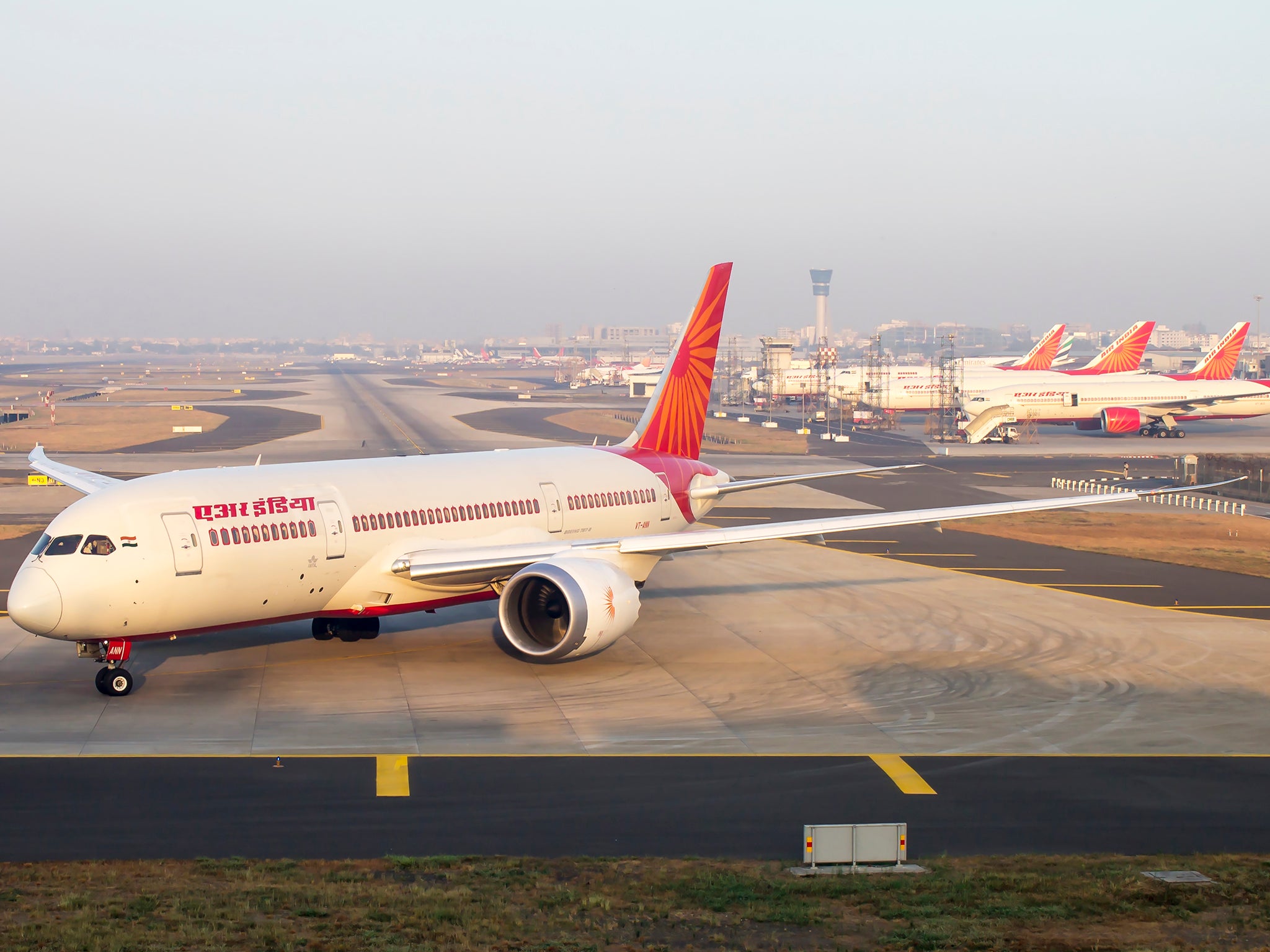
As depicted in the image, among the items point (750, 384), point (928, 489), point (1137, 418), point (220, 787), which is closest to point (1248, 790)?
point (220, 787)

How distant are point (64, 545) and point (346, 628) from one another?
8.11 metres

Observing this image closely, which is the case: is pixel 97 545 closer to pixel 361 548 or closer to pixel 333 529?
pixel 333 529

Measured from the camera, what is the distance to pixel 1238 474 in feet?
231

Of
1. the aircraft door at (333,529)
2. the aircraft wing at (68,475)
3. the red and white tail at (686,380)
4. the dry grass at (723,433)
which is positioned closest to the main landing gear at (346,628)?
the aircraft door at (333,529)

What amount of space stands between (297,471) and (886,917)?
776 inches

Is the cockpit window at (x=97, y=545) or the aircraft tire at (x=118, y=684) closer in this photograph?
the cockpit window at (x=97, y=545)

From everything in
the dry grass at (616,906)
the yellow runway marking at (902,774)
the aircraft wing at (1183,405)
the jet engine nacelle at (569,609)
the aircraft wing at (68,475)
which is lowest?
the yellow runway marking at (902,774)

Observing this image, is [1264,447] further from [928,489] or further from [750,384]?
[750,384]

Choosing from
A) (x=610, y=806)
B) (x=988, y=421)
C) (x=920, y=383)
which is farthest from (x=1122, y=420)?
(x=610, y=806)

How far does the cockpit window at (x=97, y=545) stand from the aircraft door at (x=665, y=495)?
17.2 meters

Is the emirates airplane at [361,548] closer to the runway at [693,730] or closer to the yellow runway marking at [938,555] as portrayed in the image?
the runway at [693,730]

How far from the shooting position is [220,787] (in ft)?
68.1

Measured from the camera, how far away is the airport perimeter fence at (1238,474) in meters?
66.8

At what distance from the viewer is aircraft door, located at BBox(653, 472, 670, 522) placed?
38.2 meters
